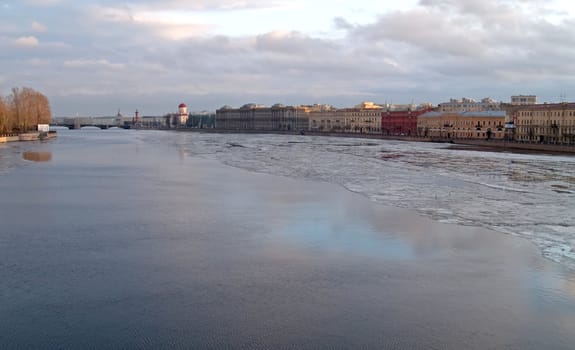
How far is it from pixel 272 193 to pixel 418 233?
5.05 metres

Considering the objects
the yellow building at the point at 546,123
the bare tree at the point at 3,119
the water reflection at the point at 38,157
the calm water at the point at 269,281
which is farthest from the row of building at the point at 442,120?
the calm water at the point at 269,281

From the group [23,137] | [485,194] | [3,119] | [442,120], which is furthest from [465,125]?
[485,194]

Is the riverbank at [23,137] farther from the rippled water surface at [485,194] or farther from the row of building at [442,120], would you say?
the row of building at [442,120]

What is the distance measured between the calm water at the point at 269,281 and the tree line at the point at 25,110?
40126 mm

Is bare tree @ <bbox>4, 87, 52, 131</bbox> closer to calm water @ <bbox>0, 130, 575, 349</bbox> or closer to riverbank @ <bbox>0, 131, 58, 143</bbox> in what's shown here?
riverbank @ <bbox>0, 131, 58, 143</bbox>

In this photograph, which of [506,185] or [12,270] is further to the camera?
[506,185]

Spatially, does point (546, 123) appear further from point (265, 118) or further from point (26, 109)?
point (265, 118)

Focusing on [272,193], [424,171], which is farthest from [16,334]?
[424,171]

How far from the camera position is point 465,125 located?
5728 cm

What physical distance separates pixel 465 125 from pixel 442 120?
3982 millimetres

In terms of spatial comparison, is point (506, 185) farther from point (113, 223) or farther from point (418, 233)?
point (113, 223)

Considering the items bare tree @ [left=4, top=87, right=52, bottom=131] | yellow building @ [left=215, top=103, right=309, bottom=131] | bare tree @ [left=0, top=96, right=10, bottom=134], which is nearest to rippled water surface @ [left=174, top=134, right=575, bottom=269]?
bare tree @ [left=0, top=96, right=10, bottom=134]

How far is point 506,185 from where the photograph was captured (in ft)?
52.2

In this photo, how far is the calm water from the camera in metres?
4.70
